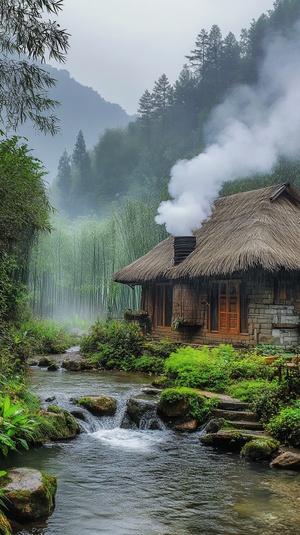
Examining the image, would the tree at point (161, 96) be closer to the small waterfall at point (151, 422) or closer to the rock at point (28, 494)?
the small waterfall at point (151, 422)

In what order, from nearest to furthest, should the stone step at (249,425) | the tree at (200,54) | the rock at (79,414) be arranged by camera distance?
the stone step at (249,425) → the rock at (79,414) → the tree at (200,54)

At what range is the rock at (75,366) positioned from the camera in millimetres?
13785

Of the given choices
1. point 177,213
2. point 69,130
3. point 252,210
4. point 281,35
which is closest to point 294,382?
point 252,210

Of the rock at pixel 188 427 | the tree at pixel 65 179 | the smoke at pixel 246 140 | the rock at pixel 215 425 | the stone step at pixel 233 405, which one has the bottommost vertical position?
the rock at pixel 188 427

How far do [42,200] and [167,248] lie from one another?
7.05 metres

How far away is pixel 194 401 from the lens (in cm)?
854

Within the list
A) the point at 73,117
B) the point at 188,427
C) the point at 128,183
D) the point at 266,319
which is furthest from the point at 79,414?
the point at 73,117

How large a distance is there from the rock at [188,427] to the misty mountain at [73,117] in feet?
330

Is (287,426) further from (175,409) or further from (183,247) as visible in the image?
(183,247)

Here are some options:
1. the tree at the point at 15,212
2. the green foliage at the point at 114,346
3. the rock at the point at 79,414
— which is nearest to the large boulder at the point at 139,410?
the rock at the point at 79,414

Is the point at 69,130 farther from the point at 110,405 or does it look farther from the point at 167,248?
the point at 110,405

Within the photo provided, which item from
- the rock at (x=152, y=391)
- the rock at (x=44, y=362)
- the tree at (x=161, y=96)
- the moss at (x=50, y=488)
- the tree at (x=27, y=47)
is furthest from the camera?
the tree at (x=161, y=96)

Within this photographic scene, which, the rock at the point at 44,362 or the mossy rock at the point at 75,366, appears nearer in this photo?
the mossy rock at the point at 75,366

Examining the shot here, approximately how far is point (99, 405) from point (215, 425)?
81.1 inches
